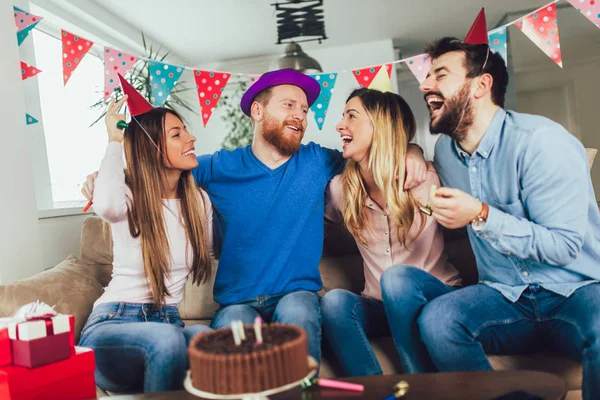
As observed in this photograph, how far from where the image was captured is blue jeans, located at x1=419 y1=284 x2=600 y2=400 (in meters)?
1.42

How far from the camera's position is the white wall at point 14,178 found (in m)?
2.04

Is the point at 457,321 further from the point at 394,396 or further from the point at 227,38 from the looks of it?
the point at 227,38

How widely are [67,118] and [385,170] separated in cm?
254

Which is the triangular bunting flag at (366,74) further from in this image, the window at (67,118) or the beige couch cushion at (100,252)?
the window at (67,118)

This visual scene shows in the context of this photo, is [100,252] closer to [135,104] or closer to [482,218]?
[135,104]

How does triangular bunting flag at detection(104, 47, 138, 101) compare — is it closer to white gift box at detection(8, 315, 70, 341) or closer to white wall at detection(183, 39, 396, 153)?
white gift box at detection(8, 315, 70, 341)

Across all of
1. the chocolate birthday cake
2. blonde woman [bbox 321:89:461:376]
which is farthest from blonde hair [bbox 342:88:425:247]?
the chocolate birthday cake

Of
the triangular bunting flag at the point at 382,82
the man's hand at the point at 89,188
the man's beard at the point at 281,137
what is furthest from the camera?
the triangular bunting flag at the point at 382,82

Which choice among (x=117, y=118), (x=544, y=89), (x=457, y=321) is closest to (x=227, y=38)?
(x=544, y=89)

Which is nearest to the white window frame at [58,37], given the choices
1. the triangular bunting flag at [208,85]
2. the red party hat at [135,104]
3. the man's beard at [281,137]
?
the triangular bunting flag at [208,85]

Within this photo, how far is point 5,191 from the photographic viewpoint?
2.04 meters

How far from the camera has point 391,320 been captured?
159 centimetres

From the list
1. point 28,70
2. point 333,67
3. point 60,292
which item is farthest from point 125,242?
point 333,67

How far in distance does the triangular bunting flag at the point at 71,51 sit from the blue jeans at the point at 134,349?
1092mm
